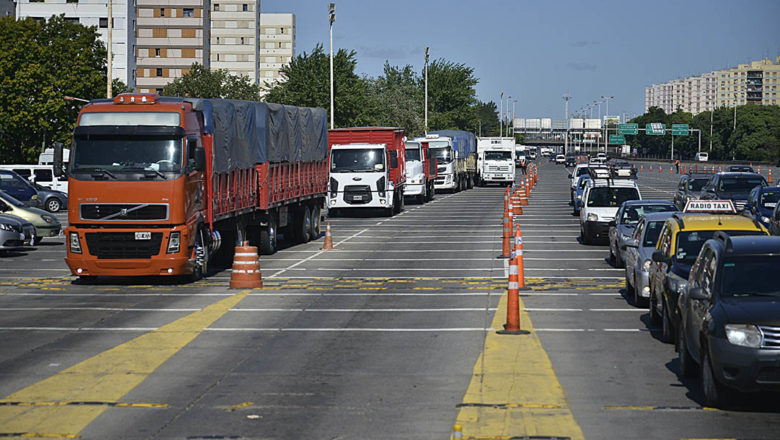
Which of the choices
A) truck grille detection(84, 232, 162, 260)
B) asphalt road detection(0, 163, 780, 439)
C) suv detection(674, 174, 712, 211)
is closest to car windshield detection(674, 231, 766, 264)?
asphalt road detection(0, 163, 780, 439)

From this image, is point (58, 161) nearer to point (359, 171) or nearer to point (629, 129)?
point (359, 171)

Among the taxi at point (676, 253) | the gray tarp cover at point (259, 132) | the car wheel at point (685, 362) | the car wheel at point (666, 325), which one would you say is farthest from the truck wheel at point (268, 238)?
the car wheel at point (685, 362)

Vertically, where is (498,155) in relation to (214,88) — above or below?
below

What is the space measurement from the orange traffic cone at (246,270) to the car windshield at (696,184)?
26.3 meters

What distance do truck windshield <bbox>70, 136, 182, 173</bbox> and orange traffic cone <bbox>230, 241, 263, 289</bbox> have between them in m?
2.14

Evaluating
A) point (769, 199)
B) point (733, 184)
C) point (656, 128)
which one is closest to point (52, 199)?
point (733, 184)

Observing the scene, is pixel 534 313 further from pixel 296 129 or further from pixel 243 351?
pixel 296 129

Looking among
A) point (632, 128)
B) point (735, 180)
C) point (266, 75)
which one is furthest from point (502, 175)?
point (266, 75)

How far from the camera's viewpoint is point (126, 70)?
11762cm

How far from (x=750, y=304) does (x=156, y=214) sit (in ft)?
43.2

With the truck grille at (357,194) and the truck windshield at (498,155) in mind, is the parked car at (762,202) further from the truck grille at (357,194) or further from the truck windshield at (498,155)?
the truck windshield at (498,155)

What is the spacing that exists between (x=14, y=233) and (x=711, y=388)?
72.1 ft

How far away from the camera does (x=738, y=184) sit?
3772cm

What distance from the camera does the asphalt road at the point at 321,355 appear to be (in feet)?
31.9
